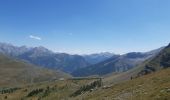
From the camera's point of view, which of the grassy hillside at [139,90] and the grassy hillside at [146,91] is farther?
the grassy hillside at [139,90]

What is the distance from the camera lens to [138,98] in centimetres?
3662

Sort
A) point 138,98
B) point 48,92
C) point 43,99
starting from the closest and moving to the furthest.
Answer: point 138,98 → point 43,99 → point 48,92

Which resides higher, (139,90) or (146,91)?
(139,90)

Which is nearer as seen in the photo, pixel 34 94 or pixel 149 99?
pixel 149 99

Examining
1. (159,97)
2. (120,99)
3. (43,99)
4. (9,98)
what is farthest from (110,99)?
(9,98)

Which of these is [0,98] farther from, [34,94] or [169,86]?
[169,86]

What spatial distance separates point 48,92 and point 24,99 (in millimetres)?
11916

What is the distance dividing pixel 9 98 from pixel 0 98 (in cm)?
498

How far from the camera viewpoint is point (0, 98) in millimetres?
161375

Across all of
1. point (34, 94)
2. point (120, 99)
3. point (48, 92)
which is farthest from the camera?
point (34, 94)

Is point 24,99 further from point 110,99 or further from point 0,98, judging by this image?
point 110,99

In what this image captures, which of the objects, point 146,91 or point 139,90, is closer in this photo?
point 146,91

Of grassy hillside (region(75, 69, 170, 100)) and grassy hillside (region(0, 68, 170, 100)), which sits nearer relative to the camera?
grassy hillside (region(75, 69, 170, 100))

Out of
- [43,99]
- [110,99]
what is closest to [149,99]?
[110,99]
